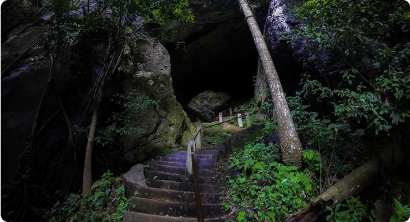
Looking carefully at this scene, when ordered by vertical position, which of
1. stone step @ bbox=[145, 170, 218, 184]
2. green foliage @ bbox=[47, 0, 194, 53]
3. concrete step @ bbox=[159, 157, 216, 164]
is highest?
green foliage @ bbox=[47, 0, 194, 53]

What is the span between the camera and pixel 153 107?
741cm

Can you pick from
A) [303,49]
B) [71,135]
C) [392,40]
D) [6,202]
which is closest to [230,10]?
[303,49]

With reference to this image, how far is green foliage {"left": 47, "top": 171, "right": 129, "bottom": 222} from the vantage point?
376 centimetres

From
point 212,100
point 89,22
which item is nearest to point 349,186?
point 89,22

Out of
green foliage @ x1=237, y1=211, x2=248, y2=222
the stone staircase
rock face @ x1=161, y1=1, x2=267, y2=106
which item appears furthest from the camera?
rock face @ x1=161, y1=1, x2=267, y2=106

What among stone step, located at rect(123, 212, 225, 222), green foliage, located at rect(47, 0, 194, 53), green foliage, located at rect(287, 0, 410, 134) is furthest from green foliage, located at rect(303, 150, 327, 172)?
green foliage, located at rect(47, 0, 194, 53)

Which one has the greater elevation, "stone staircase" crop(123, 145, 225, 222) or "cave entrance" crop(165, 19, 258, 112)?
"cave entrance" crop(165, 19, 258, 112)

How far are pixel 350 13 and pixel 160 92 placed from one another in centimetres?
667

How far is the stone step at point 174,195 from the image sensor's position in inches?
142

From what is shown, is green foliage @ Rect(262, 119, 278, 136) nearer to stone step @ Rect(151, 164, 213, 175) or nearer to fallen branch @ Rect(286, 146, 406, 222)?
stone step @ Rect(151, 164, 213, 175)

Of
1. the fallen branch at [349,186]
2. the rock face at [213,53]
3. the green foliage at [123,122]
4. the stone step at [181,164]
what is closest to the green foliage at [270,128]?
the stone step at [181,164]

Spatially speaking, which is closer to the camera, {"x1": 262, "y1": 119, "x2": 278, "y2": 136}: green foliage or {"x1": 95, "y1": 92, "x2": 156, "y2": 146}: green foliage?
{"x1": 95, "y1": 92, "x2": 156, "y2": 146}: green foliage

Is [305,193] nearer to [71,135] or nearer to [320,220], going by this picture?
[320,220]

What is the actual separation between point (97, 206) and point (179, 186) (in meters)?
1.97
